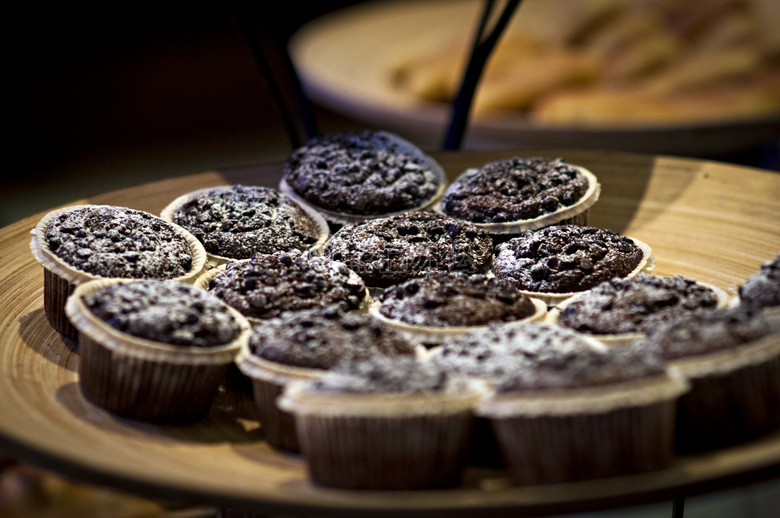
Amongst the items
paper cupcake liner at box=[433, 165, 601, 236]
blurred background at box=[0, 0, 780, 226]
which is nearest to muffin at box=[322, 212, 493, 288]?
paper cupcake liner at box=[433, 165, 601, 236]

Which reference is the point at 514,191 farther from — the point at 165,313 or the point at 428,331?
the point at 165,313

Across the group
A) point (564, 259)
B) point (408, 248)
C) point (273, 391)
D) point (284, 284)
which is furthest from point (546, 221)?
point (273, 391)

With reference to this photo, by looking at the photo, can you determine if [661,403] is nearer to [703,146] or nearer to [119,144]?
[703,146]

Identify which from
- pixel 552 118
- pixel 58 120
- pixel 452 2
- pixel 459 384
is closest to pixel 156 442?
pixel 459 384

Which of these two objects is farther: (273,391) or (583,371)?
(273,391)

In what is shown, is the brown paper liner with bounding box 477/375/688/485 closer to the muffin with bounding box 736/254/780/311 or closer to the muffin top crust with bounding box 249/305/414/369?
the muffin top crust with bounding box 249/305/414/369

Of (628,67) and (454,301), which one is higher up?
(454,301)
